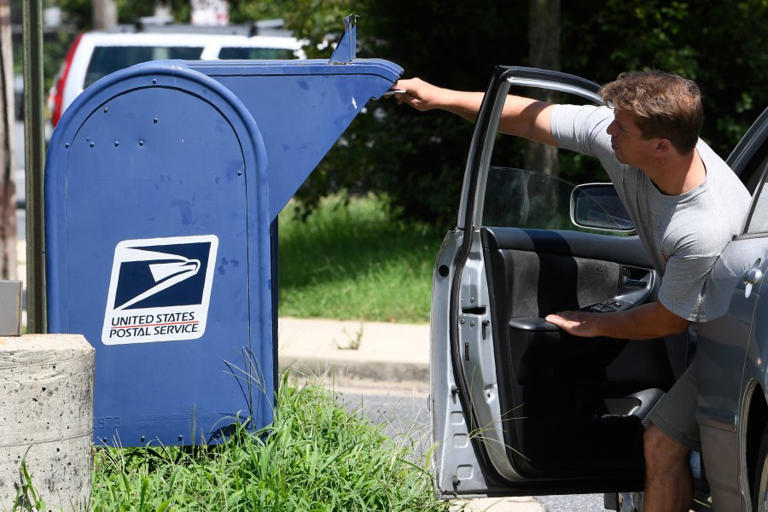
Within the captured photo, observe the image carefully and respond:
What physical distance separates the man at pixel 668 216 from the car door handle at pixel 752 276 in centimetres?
16

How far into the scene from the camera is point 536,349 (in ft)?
11.6

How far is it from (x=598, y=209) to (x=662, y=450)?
90 centimetres

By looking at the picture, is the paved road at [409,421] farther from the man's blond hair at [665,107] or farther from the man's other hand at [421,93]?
the man's blond hair at [665,107]

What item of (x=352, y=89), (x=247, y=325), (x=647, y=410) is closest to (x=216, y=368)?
(x=247, y=325)

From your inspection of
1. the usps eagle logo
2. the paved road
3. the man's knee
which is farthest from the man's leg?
the usps eagle logo

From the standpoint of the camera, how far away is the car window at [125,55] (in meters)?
11.5

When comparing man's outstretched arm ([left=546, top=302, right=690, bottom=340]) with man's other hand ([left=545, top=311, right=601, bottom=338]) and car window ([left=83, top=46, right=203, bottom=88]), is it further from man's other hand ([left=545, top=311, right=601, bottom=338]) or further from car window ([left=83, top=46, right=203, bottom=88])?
car window ([left=83, top=46, right=203, bottom=88])

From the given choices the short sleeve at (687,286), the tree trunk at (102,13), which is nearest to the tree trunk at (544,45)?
the short sleeve at (687,286)

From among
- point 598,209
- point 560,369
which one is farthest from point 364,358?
point 560,369

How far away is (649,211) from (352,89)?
3.47 ft

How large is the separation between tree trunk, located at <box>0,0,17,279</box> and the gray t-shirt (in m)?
5.47

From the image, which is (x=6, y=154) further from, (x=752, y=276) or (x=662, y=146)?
(x=752, y=276)

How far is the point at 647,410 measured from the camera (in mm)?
3672

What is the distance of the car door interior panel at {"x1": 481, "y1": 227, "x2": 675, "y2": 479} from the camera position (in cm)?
352
